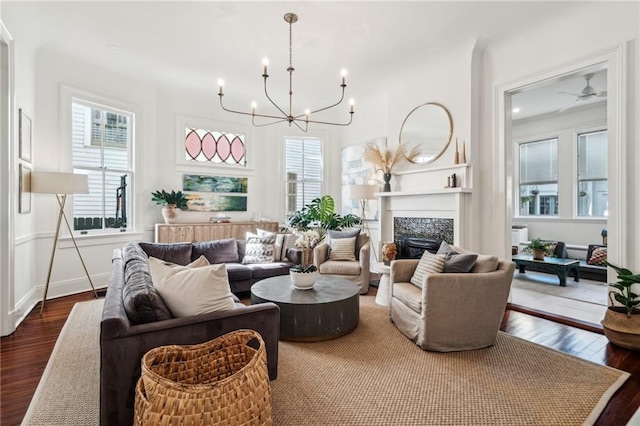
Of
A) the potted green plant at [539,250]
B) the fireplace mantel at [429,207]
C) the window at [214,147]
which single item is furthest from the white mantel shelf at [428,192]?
the window at [214,147]

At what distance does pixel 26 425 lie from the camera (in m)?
1.78

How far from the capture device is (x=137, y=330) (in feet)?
5.57

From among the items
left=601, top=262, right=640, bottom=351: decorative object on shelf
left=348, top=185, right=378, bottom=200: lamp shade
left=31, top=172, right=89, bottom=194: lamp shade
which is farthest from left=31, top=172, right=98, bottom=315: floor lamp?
left=601, top=262, right=640, bottom=351: decorative object on shelf

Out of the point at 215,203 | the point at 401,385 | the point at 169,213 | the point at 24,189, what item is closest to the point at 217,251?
the point at 169,213

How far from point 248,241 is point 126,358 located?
317 centimetres

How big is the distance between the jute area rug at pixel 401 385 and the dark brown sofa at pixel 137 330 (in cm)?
36

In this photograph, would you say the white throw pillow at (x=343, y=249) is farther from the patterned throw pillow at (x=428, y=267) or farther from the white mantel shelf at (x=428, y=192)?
the patterned throw pillow at (x=428, y=267)

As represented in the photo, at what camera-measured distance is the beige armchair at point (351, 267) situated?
447 cm

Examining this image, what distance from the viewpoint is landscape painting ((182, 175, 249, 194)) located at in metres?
5.76

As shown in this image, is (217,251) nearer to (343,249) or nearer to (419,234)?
(343,249)

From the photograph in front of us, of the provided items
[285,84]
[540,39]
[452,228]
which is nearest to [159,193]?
[285,84]

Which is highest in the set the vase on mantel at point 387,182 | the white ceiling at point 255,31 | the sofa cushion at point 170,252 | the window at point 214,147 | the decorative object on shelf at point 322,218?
the white ceiling at point 255,31

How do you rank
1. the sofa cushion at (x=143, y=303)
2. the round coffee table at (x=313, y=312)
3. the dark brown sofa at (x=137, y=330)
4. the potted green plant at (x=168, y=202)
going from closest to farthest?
1. the dark brown sofa at (x=137, y=330)
2. the sofa cushion at (x=143, y=303)
3. the round coffee table at (x=313, y=312)
4. the potted green plant at (x=168, y=202)

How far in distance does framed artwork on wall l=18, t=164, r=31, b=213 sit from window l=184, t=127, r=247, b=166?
236 centimetres
